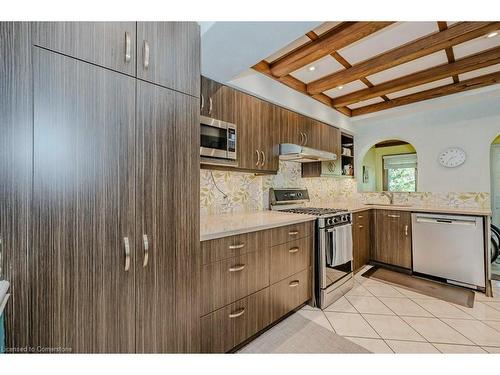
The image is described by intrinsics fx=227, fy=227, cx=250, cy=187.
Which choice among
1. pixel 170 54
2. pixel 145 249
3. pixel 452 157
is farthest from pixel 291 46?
pixel 452 157

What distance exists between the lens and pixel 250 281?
1742 mm

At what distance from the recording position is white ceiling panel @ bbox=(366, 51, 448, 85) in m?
2.46

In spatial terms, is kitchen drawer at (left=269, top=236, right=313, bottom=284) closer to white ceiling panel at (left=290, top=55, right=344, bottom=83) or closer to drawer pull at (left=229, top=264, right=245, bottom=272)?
drawer pull at (left=229, top=264, right=245, bottom=272)

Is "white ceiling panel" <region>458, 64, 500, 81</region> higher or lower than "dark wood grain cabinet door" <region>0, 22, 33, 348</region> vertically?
higher

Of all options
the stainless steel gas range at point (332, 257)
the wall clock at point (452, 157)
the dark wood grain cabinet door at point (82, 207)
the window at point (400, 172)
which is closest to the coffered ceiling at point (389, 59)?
the wall clock at point (452, 157)

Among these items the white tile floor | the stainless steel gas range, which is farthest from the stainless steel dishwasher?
the stainless steel gas range

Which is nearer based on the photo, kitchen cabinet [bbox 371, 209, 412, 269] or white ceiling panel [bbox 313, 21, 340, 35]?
white ceiling panel [bbox 313, 21, 340, 35]

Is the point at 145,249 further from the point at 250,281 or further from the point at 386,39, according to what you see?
the point at 386,39

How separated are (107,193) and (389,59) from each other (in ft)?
9.24

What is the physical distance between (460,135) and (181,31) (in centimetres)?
413

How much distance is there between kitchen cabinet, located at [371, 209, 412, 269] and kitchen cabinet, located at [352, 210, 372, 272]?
0.36 ft

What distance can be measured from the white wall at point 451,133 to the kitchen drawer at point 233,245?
332cm

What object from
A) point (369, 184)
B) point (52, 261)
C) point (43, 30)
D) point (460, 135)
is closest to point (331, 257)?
point (52, 261)

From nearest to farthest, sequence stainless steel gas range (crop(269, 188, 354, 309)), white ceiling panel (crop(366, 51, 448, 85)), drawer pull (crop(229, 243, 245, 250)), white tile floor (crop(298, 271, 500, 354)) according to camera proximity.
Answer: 1. drawer pull (crop(229, 243, 245, 250))
2. white tile floor (crop(298, 271, 500, 354))
3. stainless steel gas range (crop(269, 188, 354, 309))
4. white ceiling panel (crop(366, 51, 448, 85))
